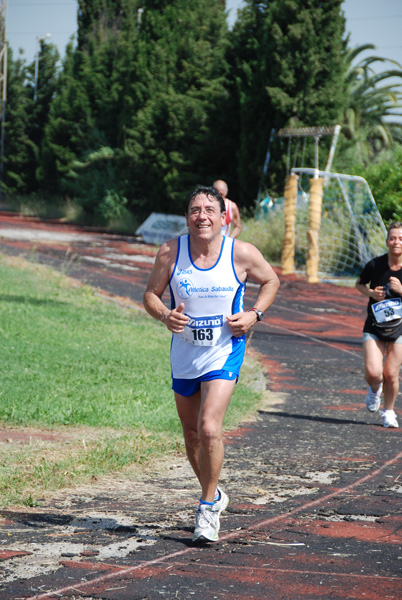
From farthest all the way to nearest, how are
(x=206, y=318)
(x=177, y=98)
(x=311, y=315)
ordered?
1. (x=177, y=98)
2. (x=311, y=315)
3. (x=206, y=318)

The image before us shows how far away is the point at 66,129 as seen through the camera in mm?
48000

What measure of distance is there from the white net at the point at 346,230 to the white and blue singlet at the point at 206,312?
17.7 meters

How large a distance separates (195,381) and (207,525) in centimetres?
80

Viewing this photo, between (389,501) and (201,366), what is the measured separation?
6.02 feet

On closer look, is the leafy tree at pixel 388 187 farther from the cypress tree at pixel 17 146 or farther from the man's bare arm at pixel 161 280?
the cypress tree at pixel 17 146

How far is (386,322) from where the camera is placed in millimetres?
8648

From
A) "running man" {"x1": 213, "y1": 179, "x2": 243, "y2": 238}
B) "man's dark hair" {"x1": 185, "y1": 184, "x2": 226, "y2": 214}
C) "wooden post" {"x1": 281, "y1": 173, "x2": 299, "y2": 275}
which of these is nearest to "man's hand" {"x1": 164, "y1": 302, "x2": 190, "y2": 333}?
"man's dark hair" {"x1": 185, "y1": 184, "x2": 226, "y2": 214}

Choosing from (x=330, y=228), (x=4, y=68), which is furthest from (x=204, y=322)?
(x=4, y=68)

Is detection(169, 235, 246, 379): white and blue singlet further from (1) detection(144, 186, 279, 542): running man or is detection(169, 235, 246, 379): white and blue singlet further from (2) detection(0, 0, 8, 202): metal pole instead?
(2) detection(0, 0, 8, 202): metal pole

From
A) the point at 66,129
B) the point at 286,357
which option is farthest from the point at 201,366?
the point at 66,129

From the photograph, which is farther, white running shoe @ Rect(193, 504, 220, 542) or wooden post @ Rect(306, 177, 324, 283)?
wooden post @ Rect(306, 177, 324, 283)

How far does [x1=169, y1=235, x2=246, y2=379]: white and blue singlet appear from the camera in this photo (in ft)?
16.6

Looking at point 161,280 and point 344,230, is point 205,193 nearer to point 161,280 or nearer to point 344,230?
point 161,280

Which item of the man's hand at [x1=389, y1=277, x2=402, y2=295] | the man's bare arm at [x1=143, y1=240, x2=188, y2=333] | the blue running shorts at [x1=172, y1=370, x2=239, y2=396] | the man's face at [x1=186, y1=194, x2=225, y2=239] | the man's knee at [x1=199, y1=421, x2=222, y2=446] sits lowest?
the man's knee at [x1=199, y1=421, x2=222, y2=446]
